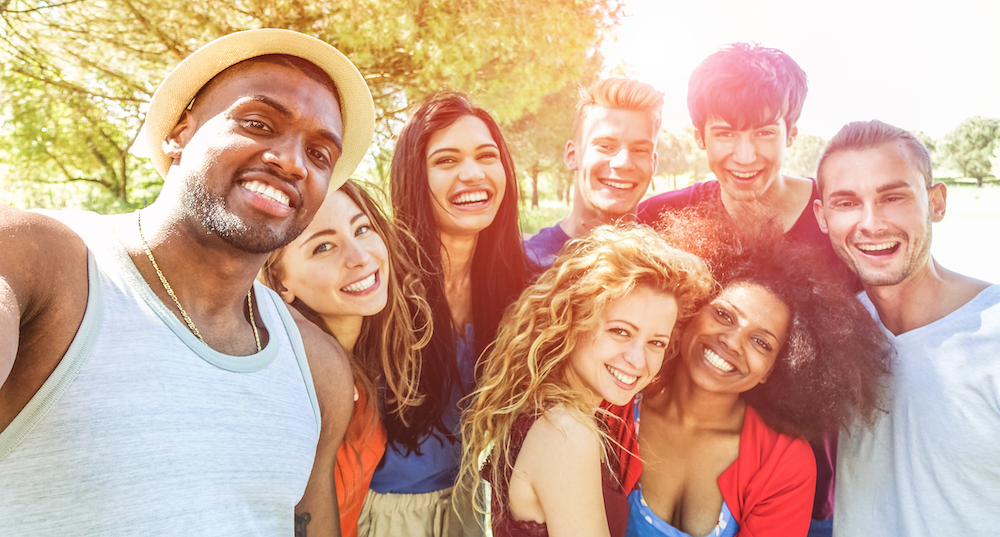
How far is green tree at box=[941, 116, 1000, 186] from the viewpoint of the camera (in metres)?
3.56

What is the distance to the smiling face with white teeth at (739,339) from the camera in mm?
2625

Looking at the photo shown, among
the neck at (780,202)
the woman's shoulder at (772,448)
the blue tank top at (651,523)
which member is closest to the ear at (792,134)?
the neck at (780,202)

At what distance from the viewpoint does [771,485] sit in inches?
100

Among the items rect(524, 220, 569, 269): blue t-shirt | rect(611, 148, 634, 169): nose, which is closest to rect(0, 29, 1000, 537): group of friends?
rect(611, 148, 634, 169): nose

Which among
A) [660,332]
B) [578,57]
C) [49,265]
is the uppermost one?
[578,57]

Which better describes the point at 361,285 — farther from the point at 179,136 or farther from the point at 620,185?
the point at 620,185

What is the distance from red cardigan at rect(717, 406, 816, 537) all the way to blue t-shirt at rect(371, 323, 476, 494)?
1412mm

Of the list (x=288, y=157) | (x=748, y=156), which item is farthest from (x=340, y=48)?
(x=288, y=157)

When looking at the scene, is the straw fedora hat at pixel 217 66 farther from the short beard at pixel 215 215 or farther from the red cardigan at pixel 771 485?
the red cardigan at pixel 771 485

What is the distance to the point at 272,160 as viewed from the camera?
189 cm

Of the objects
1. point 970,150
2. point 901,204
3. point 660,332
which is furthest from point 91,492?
point 970,150

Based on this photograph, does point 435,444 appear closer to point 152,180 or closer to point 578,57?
point 578,57

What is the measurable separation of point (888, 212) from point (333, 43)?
19.9ft

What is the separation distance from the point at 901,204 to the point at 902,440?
3.73 feet
